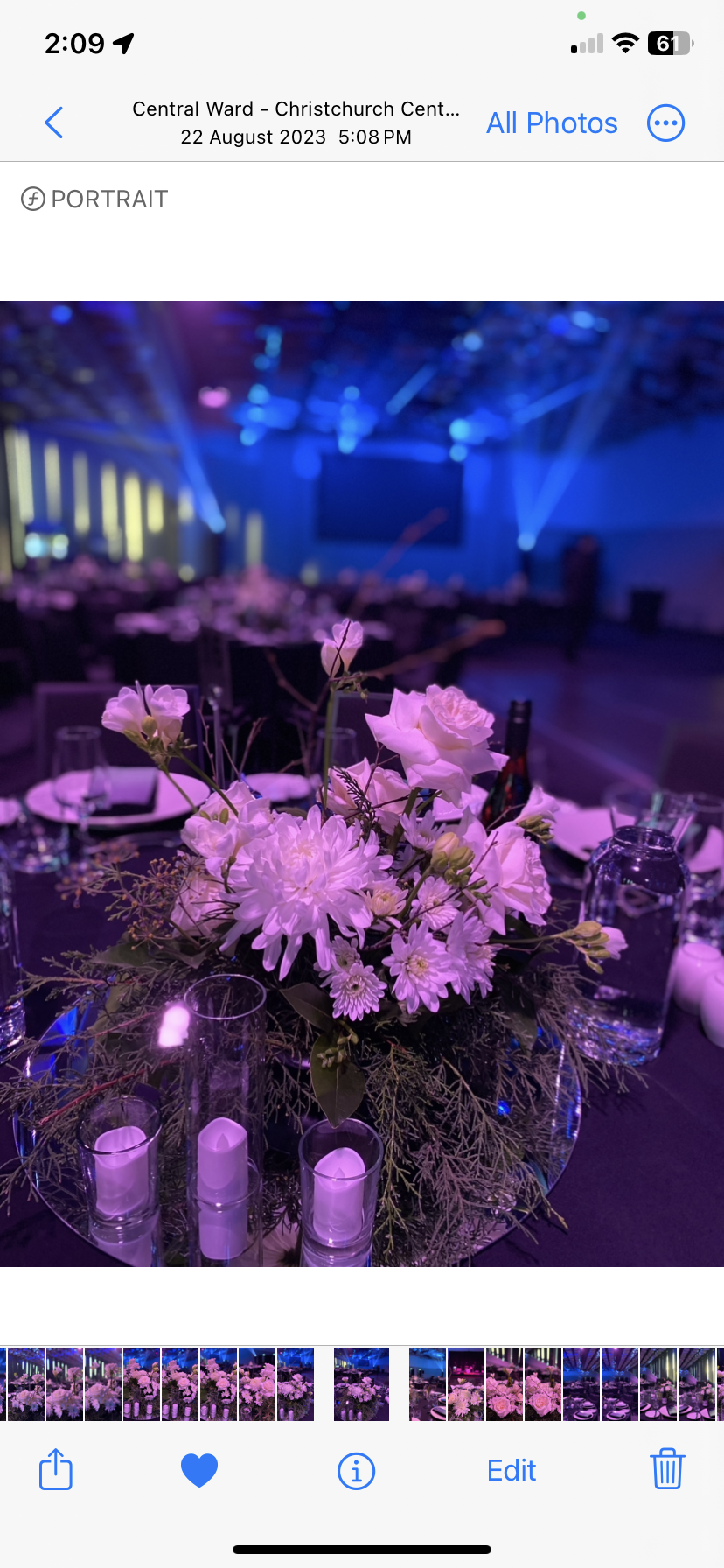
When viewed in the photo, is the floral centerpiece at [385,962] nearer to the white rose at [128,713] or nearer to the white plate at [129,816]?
the white rose at [128,713]

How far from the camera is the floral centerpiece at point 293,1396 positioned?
0.48 meters

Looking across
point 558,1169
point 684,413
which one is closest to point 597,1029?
point 558,1169

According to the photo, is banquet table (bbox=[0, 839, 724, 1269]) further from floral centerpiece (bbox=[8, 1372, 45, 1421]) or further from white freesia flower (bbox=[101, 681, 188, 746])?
white freesia flower (bbox=[101, 681, 188, 746])

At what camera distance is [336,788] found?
0.57 metres

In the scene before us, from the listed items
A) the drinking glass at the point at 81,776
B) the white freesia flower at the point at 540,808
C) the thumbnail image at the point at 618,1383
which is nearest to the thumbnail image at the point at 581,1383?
the thumbnail image at the point at 618,1383

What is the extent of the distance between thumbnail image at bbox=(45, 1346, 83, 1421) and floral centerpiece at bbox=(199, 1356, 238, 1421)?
0.07m

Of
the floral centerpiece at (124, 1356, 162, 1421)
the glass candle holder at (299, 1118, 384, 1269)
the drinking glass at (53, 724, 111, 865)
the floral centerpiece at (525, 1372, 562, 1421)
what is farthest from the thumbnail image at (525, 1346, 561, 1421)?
the drinking glass at (53, 724, 111, 865)

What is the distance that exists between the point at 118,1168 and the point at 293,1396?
17 centimetres

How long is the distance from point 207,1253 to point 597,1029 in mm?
408

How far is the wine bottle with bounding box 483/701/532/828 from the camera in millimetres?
1033
